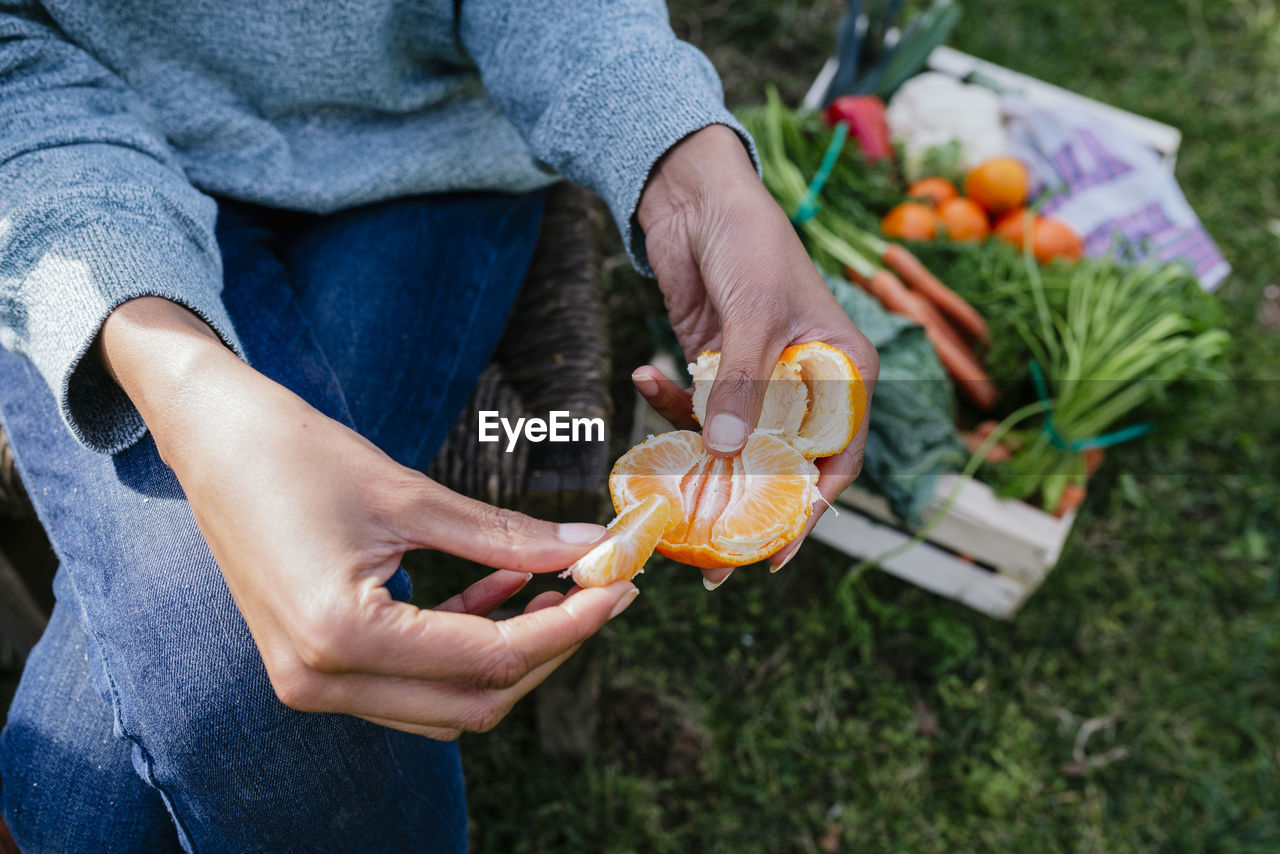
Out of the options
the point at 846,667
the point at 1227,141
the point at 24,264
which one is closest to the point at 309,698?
the point at 24,264

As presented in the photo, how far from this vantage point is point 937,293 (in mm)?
2703

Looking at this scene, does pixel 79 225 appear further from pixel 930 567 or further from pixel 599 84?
pixel 930 567

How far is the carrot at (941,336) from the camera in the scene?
8.55ft

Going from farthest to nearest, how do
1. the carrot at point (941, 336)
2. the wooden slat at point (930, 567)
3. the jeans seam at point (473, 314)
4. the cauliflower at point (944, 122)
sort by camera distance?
the cauliflower at point (944, 122) < the carrot at point (941, 336) < the wooden slat at point (930, 567) < the jeans seam at point (473, 314)

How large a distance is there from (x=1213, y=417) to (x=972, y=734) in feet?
4.68

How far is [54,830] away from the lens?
51.2 inches

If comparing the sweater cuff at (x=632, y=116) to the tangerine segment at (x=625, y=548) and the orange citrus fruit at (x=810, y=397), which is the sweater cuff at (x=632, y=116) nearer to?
the orange citrus fruit at (x=810, y=397)

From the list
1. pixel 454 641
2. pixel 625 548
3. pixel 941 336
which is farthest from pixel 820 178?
pixel 454 641

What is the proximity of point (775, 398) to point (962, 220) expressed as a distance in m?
2.00

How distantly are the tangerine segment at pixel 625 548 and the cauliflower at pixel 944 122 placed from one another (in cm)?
251

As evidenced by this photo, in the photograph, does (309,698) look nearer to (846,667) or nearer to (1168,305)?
(846,667)

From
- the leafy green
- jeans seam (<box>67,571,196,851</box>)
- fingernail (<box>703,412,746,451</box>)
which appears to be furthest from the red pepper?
jeans seam (<box>67,571,196,851</box>)

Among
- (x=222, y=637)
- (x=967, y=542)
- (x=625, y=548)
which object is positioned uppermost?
(x=625, y=548)

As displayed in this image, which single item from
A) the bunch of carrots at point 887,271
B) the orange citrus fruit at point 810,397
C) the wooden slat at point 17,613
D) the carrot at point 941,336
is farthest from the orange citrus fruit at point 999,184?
the wooden slat at point 17,613
